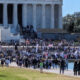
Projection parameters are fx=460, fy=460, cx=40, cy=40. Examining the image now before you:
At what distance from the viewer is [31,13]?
10550cm

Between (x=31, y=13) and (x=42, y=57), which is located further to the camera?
(x=31, y=13)

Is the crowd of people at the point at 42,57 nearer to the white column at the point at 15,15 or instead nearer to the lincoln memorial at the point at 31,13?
the white column at the point at 15,15

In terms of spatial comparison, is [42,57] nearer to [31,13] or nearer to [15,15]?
[15,15]

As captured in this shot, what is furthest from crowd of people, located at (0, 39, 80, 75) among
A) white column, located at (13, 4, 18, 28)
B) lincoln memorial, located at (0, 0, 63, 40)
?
lincoln memorial, located at (0, 0, 63, 40)

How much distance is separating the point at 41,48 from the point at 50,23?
117 ft

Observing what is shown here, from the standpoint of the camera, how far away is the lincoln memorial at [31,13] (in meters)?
103

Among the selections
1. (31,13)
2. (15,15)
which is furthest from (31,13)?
(15,15)

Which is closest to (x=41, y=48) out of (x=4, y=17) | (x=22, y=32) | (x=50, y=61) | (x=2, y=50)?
(x=2, y=50)

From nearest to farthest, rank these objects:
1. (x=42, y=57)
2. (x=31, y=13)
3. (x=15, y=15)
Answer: (x=42, y=57)
(x=15, y=15)
(x=31, y=13)

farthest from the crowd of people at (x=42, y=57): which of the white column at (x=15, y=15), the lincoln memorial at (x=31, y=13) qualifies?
the lincoln memorial at (x=31, y=13)

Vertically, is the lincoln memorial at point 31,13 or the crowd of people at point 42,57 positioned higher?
the lincoln memorial at point 31,13

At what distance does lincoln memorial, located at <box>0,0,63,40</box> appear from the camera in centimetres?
10300

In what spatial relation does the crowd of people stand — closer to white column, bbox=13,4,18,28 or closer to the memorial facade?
white column, bbox=13,4,18,28

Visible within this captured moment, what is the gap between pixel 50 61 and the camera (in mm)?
52438
